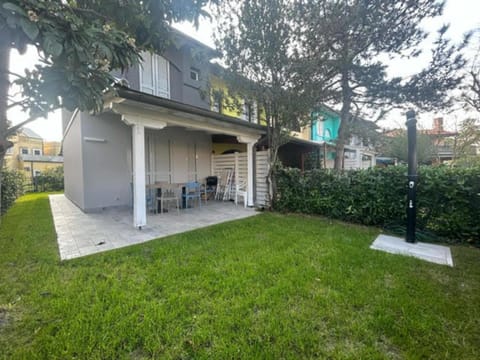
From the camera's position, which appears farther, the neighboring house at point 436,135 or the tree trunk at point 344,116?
the neighboring house at point 436,135

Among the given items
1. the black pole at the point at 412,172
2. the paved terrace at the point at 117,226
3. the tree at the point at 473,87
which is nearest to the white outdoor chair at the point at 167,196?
the paved terrace at the point at 117,226

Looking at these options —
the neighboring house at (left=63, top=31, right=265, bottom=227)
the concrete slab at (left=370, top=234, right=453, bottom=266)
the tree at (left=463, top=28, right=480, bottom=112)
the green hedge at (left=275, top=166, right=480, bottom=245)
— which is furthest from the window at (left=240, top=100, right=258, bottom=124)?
the tree at (left=463, top=28, right=480, bottom=112)

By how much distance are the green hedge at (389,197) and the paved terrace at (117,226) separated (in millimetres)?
1761

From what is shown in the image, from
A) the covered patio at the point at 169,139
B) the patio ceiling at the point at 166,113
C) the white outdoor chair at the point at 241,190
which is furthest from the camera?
the white outdoor chair at the point at 241,190

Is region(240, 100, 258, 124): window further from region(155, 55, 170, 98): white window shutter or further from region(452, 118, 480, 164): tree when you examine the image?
region(452, 118, 480, 164): tree

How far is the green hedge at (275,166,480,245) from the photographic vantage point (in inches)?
174

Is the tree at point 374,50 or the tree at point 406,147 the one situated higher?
the tree at point 374,50

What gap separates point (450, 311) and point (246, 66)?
20.7ft

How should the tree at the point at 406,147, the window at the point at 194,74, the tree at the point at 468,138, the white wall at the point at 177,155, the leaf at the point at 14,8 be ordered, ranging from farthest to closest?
the tree at the point at 406,147 → the window at the point at 194,74 → the tree at the point at 468,138 → the white wall at the point at 177,155 → the leaf at the point at 14,8

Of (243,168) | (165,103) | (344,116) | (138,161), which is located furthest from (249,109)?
(344,116)

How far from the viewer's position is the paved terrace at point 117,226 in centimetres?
421

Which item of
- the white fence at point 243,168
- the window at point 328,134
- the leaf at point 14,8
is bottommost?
the white fence at point 243,168

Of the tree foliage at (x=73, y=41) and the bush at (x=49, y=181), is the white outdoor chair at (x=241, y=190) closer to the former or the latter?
the tree foliage at (x=73, y=41)

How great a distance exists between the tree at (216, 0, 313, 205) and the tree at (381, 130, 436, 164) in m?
8.45
